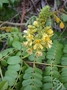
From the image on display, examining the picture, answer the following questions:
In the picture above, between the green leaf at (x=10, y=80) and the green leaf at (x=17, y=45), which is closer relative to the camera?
the green leaf at (x=10, y=80)

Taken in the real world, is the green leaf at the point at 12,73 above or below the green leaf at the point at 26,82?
above

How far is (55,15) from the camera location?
2275 millimetres

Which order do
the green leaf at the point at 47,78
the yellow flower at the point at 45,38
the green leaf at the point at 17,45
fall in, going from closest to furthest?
the yellow flower at the point at 45,38 < the green leaf at the point at 47,78 < the green leaf at the point at 17,45

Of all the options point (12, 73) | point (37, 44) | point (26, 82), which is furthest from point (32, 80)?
point (37, 44)

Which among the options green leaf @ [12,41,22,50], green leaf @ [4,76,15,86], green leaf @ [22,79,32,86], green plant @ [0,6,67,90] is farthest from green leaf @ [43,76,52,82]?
green leaf @ [12,41,22,50]

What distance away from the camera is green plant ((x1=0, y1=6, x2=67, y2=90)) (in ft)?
4.87

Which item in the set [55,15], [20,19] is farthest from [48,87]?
[20,19]

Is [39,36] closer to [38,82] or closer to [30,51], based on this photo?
[30,51]

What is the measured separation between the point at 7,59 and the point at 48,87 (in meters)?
0.36

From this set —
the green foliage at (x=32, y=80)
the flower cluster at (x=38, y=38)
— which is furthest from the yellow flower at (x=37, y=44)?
the green foliage at (x=32, y=80)

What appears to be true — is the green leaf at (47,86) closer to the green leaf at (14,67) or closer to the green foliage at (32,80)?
the green foliage at (32,80)

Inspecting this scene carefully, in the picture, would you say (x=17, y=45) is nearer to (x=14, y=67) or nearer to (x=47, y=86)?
(x=14, y=67)

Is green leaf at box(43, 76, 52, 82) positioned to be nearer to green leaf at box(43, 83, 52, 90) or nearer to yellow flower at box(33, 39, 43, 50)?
green leaf at box(43, 83, 52, 90)

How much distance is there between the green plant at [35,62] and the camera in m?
1.48
